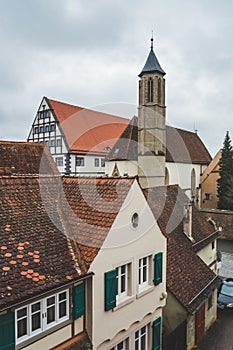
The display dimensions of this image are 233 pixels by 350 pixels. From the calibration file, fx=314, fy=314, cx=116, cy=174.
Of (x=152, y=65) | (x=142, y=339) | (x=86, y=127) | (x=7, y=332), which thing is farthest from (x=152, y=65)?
(x=7, y=332)

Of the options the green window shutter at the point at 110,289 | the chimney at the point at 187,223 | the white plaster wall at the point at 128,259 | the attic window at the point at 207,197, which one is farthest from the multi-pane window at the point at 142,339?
the attic window at the point at 207,197

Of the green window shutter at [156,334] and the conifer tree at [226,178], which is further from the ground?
the conifer tree at [226,178]

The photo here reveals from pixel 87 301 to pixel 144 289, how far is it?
2.44 m

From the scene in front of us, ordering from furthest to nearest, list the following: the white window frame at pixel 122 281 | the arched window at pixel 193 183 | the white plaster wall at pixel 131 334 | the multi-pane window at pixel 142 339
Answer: the arched window at pixel 193 183 < the multi-pane window at pixel 142 339 < the white window frame at pixel 122 281 < the white plaster wall at pixel 131 334

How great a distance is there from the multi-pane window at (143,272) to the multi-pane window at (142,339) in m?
1.52

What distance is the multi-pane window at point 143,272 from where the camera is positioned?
33.7ft

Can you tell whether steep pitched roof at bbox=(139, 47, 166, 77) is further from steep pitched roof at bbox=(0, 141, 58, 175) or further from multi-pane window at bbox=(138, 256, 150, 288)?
multi-pane window at bbox=(138, 256, 150, 288)

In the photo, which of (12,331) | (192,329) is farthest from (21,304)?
(192,329)

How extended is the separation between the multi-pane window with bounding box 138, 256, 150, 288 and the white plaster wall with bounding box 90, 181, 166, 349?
0.27m

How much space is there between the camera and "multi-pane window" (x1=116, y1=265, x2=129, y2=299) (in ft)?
30.9

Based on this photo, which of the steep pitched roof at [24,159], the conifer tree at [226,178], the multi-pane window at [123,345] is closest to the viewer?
the multi-pane window at [123,345]

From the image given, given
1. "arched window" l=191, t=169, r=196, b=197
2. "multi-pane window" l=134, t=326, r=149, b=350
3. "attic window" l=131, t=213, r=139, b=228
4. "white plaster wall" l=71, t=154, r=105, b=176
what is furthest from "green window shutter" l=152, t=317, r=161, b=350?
"arched window" l=191, t=169, r=196, b=197

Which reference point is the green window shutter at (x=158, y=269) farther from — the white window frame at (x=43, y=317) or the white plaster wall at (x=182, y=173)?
the white plaster wall at (x=182, y=173)

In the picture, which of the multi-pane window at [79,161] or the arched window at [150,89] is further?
the multi-pane window at [79,161]
